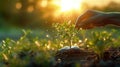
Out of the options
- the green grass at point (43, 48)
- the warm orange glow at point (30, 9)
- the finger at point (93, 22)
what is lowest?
the green grass at point (43, 48)

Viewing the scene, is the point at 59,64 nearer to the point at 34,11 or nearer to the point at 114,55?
the point at 114,55

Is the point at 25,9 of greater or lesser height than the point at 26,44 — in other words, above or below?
above

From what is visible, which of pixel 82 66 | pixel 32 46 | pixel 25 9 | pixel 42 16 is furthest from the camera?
pixel 25 9

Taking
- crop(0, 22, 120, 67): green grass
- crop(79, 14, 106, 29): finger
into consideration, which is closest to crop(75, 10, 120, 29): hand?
crop(79, 14, 106, 29): finger

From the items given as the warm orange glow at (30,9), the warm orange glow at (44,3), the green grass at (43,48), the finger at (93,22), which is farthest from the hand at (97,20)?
the warm orange glow at (30,9)

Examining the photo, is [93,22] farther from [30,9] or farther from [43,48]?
[30,9]

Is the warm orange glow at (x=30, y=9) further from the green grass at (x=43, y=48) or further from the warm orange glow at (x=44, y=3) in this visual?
the green grass at (x=43, y=48)

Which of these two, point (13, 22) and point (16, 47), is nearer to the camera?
point (16, 47)

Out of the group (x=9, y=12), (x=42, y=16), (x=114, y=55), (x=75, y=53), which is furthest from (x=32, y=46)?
(x=9, y=12)

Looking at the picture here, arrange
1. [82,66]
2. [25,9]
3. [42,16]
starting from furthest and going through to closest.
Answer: [25,9] < [42,16] < [82,66]

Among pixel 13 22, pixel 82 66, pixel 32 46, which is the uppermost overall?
pixel 13 22

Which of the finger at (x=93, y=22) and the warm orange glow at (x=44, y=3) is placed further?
the warm orange glow at (x=44, y=3)
